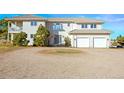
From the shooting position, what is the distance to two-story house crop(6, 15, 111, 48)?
622 inches

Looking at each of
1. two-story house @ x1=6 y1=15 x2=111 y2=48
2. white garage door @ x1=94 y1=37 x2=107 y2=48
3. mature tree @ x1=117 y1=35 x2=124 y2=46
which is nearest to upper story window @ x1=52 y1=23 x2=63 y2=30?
two-story house @ x1=6 y1=15 x2=111 y2=48

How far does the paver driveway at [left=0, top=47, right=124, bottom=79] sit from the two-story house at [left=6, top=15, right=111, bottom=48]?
1216 mm

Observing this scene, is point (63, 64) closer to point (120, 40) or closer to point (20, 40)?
point (20, 40)

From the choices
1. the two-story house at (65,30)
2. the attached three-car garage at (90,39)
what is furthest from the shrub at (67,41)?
the attached three-car garage at (90,39)

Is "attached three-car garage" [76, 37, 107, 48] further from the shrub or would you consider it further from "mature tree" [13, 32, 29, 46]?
"mature tree" [13, 32, 29, 46]

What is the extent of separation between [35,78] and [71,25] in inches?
214

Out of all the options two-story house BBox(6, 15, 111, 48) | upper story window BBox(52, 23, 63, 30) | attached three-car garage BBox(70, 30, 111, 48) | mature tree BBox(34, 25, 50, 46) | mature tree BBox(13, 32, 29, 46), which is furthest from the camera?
upper story window BBox(52, 23, 63, 30)

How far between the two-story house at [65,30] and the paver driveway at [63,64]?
122 cm

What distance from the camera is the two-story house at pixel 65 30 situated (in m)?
15.8

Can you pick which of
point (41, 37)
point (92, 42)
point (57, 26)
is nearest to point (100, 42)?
point (92, 42)

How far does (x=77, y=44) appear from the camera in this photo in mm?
16469

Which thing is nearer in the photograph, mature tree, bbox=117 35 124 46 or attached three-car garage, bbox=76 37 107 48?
mature tree, bbox=117 35 124 46
